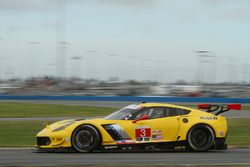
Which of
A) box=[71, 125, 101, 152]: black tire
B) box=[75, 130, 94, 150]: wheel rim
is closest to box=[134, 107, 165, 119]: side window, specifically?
box=[71, 125, 101, 152]: black tire

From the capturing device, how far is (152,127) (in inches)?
496

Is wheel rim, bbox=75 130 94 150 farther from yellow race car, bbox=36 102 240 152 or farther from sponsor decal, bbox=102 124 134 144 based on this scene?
sponsor decal, bbox=102 124 134 144

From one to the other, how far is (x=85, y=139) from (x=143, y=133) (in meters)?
1.36

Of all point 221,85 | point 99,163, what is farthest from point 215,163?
point 221,85

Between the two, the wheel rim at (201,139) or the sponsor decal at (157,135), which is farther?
the wheel rim at (201,139)

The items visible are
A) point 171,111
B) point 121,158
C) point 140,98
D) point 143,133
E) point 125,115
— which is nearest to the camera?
point 121,158

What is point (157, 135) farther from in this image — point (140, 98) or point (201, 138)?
point (140, 98)

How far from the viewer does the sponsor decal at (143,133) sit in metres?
12.5

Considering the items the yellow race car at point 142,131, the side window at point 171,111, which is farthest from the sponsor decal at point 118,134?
the side window at point 171,111

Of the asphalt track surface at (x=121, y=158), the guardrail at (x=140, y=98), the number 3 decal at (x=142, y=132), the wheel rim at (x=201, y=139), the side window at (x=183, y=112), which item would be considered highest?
the guardrail at (x=140, y=98)

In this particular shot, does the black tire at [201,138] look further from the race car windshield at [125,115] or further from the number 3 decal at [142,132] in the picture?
the race car windshield at [125,115]

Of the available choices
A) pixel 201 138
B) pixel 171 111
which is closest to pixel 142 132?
pixel 171 111

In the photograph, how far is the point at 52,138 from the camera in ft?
39.8

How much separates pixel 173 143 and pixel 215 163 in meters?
2.52
